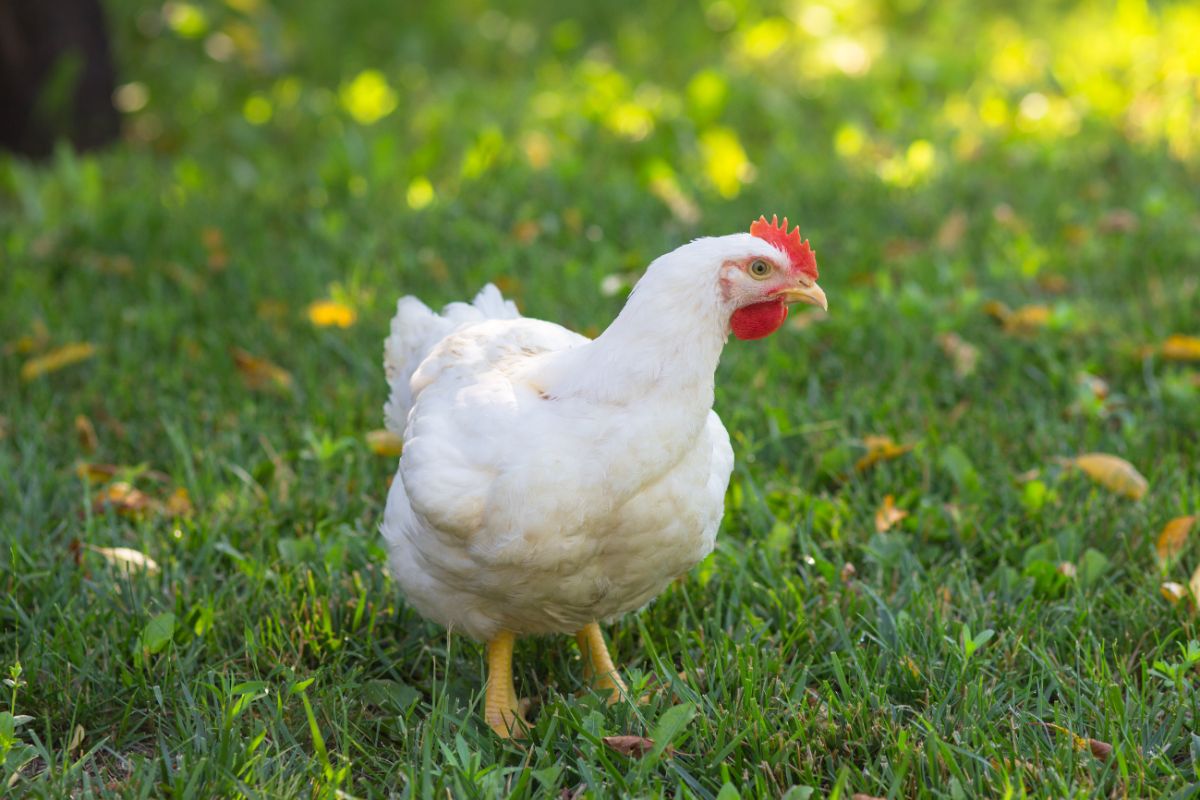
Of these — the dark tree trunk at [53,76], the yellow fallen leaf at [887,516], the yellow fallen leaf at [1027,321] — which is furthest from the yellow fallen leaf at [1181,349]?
the dark tree trunk at [53,76]

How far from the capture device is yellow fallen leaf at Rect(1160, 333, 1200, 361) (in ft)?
13.0

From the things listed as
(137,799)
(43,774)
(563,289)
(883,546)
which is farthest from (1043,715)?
(563,289)

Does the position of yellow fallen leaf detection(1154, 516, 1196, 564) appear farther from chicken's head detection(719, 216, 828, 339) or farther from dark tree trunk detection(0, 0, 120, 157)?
dark tree trunk detection(0, 0, 120, 157)

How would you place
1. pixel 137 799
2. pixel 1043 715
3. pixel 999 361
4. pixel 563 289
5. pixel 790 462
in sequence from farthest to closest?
pixel 563 289 → pixel 999 361 → pixel 790 462 → pixel 1043 715 → pixel 137 799

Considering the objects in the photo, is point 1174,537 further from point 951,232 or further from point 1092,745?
point 951,232

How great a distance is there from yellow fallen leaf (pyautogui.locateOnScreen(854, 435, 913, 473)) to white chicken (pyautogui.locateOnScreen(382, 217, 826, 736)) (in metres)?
1.08

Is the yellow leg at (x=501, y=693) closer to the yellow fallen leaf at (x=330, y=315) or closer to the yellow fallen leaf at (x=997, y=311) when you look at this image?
the yellow fallen leaf at (x=330, y=315)

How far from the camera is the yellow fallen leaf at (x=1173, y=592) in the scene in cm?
280

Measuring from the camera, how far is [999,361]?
13.6 feet

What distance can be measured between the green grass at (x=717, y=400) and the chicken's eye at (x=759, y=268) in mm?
809

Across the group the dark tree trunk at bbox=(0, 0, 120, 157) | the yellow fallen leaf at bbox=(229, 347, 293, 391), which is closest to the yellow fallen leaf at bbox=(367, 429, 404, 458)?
the yellow fallen leaf at bbox=(229, 347, 293, 391)

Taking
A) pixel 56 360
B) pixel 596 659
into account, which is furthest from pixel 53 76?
pixel 596 659

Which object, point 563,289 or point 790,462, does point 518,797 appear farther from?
point 563,289

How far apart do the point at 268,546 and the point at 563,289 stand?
176 cm
